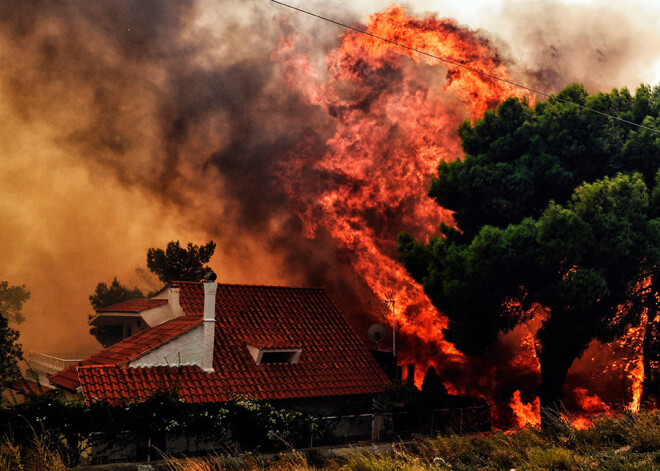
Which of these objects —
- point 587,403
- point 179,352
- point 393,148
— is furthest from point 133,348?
point 393,148

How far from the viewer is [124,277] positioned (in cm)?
6147

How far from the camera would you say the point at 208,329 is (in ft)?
74.3

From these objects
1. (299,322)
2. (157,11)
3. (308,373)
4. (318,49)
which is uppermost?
(157,11)

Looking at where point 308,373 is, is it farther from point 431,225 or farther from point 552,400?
point 431,225

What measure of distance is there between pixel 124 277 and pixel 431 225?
33.9 meters

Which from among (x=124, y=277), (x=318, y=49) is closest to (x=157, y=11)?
(x=318, y=49)

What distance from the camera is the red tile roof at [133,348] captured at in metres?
22.4

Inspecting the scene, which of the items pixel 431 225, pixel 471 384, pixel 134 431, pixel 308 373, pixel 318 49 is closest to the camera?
pixel 134 431

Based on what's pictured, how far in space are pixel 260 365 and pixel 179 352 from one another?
3221 mm

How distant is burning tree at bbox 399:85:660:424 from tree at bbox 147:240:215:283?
983 inches

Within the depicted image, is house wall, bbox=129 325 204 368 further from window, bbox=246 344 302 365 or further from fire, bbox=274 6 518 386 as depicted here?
fire, bbox=274 6 518 386

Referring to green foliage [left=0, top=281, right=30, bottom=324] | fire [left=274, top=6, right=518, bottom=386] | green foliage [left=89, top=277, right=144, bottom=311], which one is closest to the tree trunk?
fire [left=274, top=6, right=518, bottom=386]

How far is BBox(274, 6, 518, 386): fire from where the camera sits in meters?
38.2

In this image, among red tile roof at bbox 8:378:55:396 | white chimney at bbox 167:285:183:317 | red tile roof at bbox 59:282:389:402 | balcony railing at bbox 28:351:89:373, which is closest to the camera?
red tile roof at bbox 8:378:55:396
